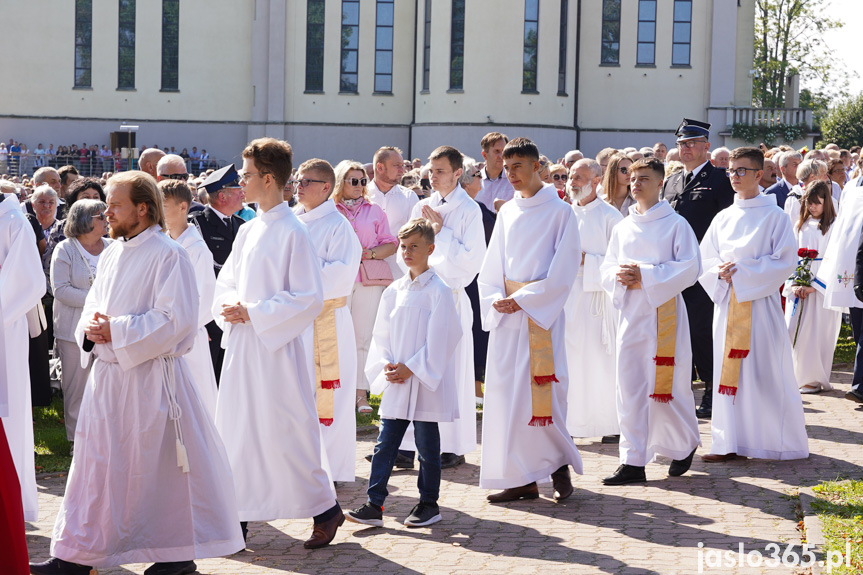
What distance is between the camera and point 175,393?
19.1ft

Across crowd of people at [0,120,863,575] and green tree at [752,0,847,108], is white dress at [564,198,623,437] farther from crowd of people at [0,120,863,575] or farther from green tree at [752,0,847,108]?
green tree at [752,0,847,108]

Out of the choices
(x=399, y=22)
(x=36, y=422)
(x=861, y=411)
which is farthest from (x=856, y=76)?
(x=36, y=422)

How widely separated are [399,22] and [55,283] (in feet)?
120

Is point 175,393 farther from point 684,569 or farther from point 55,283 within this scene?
point 55,283

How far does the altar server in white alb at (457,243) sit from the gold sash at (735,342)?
196 centimetres

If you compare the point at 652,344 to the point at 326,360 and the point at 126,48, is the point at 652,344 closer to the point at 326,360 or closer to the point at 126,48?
the point at 326,360

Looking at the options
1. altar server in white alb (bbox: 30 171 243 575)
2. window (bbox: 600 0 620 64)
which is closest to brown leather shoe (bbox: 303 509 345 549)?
altar server in white alb (bbox: 30 171 243 575)

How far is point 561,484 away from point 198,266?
286cm

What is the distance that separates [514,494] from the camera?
25.7 feet

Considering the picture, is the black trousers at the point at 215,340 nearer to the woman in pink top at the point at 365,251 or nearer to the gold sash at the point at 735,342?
the woman in pink top at the point at 365,251

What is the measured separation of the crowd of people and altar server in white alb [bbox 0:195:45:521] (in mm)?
14

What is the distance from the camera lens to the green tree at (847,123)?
5331cm

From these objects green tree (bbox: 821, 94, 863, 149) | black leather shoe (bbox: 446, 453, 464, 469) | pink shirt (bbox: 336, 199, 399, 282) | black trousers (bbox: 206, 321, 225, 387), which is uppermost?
green tree (bbox: 821, 94, 863, 149)

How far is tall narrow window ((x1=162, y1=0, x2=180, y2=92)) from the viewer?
45.9 meters
